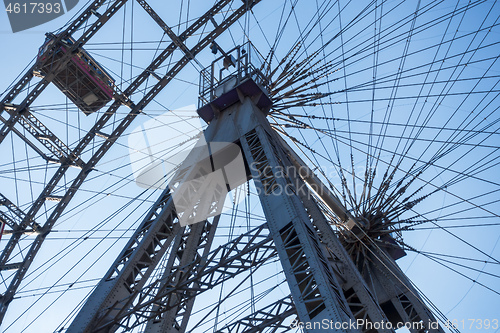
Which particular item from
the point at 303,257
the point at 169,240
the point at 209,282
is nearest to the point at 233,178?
the point at 169,240

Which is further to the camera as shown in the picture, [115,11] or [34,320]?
[115,11]

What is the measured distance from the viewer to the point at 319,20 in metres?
14.6

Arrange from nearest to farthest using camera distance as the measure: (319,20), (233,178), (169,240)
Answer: (169,240) → (233,178) → (319,20)

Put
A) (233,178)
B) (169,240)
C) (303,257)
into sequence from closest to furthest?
(303,257) → (169,240) → (233,178)

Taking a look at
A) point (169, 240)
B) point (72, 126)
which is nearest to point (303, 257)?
point (169, 240)

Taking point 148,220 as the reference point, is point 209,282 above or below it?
below

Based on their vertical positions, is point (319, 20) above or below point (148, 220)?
above

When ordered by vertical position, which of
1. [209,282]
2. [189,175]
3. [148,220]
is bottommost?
[209,282]

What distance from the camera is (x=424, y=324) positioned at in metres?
10.8

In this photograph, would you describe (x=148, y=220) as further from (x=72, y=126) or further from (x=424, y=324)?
(x=72, y=126)

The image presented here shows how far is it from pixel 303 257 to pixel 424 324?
17.7ft

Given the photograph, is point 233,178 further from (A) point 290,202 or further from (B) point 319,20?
(B) point 319,20

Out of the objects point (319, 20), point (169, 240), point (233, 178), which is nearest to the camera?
point (169, 240)

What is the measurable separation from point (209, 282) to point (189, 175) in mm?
3163
